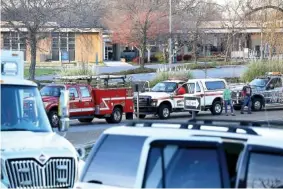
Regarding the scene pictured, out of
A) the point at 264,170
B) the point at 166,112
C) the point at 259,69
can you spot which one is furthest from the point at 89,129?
the point at 259,69

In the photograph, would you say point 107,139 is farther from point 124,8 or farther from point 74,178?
point 124,8

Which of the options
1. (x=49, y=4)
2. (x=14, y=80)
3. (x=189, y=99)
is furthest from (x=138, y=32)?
(x=14, y=80)

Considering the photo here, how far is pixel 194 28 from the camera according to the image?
7338cm

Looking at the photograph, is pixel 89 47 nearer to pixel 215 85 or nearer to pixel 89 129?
pixel 215 85

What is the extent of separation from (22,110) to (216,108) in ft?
83.6

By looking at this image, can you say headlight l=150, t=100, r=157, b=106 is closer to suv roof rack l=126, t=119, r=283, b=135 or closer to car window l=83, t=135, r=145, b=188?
suv roof rack l=126, t=119, r=283, b=135

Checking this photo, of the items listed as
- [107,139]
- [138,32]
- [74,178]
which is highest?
[138,32]

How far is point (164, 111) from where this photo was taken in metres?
33.6

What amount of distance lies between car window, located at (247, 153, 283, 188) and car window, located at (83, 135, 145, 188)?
1076 mm

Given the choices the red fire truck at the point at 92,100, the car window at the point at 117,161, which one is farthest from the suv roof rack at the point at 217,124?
the red fire truck at the point at 92,100

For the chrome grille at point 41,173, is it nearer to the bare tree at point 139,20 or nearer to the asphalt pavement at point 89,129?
the asphalt pavement at point 89,129

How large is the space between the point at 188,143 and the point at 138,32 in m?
60.5

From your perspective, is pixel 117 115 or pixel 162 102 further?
pixel 162 102

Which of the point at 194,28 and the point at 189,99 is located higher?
the point at 194,28
